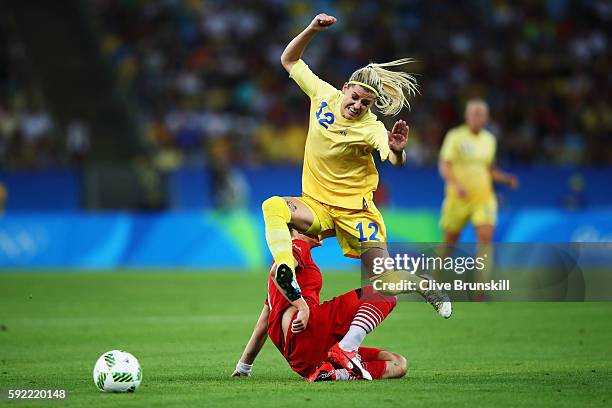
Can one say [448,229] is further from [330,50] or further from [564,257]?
[330,50]

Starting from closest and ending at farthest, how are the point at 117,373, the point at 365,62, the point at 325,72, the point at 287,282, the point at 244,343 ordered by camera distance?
the point at 117,373, the point at 287,282, the point at 244,343, the point at 325,72, the point at 365,62

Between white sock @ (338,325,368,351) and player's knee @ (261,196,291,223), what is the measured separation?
988 millimetres

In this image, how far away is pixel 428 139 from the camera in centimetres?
2661

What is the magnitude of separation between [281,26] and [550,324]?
729 inches

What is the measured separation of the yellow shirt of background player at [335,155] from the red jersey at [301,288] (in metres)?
0.56

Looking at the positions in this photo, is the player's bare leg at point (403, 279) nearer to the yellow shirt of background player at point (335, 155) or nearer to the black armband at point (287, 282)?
the yellow shirt of background player at point (335, 155)

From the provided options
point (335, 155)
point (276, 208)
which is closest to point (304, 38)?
point (335, 155)

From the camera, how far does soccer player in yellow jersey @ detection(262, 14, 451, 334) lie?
871 cm

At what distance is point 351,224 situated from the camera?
29.3 feet

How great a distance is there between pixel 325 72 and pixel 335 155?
19.2 m

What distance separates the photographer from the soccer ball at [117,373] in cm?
755

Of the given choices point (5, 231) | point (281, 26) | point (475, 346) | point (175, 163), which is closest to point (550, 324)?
point (475, 346)

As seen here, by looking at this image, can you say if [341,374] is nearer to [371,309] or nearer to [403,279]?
[371,309]

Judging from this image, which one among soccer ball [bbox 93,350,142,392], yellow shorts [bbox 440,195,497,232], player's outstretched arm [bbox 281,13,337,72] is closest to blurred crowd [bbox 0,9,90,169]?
yellow shorts [bbox 440,195,497,232]
